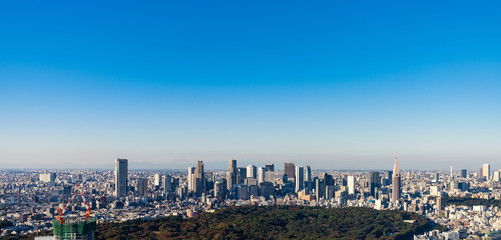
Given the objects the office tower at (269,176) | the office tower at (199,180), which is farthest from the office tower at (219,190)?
the office tower at (269,176)

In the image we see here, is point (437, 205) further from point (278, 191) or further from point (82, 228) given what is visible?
point (82, 228)

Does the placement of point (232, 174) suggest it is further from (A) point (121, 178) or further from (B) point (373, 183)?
(B) point (373, 183)

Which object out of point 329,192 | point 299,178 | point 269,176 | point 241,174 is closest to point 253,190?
point 329,192

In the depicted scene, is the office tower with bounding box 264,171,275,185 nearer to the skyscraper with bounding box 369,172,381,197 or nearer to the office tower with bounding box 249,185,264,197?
the skyscraper with bounding box 369,172,381,197

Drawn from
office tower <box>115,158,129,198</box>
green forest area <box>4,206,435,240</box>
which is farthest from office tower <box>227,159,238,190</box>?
green forest area <box>4,206,435,240</box>

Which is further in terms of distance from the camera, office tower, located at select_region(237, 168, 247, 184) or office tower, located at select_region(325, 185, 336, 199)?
office tower, located at select_region(237, 168, 247, 184)

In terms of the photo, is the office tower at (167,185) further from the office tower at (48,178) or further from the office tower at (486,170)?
the office tower at (486,170)

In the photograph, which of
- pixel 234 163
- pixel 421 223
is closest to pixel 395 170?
pixel 421 223
